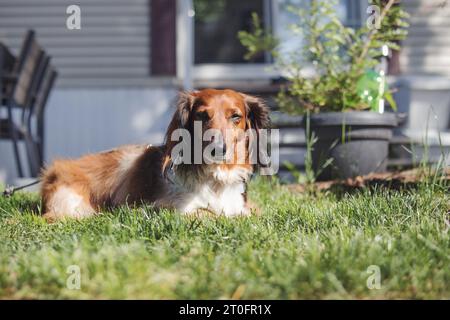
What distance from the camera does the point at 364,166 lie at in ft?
17.1

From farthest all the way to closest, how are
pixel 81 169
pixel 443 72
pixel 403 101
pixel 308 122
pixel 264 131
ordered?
pixel 443 72 → pixel 403 101 → pixel 308 122 → pixel 81 169 → pixel 264 131

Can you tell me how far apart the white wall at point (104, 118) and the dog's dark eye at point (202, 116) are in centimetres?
481

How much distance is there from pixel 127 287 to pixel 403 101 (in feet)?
20.3

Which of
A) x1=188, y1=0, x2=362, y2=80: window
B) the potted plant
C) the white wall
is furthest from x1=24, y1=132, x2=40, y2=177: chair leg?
x1=188, y1=0, x2=362, y2=80: window

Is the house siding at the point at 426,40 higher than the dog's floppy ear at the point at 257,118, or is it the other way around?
the house siding at the point at 426,40

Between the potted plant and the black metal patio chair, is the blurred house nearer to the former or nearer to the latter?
the black metal patio chair

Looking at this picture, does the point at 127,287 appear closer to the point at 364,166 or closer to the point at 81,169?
the point at 81,169

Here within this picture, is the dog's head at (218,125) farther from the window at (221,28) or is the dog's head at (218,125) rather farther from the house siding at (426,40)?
the window at (221,28)

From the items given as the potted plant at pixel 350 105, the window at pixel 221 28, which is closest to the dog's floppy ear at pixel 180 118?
the potted plant at pixel 350 105

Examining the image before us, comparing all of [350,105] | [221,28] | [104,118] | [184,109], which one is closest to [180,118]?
[184,109]

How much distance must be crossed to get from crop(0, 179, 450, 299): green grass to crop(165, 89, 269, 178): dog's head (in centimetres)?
46

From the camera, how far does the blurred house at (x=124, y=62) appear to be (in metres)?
8.19

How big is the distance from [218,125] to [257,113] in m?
0.57
